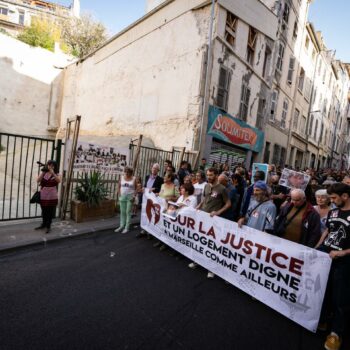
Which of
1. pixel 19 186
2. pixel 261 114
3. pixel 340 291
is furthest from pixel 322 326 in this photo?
pixel 261 114

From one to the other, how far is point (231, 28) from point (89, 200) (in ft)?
36.7

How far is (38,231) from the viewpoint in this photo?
5.35 m

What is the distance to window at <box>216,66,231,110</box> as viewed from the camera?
1218cm

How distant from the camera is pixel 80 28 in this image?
3312cm

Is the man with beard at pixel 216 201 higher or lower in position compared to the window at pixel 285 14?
lower

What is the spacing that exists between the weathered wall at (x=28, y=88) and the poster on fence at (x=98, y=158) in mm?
15890

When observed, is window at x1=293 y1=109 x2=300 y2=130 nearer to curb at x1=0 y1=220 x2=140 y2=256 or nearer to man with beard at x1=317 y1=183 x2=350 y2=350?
curb at x1=0 y1=220 x2=140 y2=256

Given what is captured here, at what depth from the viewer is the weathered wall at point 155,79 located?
37.9ft

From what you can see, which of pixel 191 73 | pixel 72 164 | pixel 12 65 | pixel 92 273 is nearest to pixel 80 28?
pixel 12 65

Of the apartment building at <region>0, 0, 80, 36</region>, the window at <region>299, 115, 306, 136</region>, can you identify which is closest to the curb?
the window at <region>299, 115, 306, 136</region>

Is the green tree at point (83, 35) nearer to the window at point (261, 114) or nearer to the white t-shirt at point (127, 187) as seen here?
the window at point (261, 114)

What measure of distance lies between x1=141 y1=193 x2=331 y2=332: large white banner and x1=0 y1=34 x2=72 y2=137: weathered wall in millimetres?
19360

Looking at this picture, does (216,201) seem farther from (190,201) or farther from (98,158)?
(98,158)

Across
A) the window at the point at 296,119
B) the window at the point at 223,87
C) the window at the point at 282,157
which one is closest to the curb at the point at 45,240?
the window at the point at 223,87
